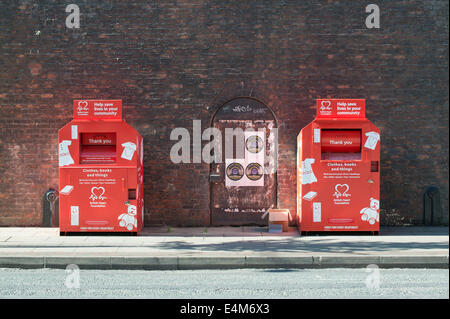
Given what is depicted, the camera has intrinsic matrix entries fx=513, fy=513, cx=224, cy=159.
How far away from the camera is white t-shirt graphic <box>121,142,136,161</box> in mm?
9391

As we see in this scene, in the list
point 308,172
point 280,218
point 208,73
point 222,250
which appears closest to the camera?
point 222,250

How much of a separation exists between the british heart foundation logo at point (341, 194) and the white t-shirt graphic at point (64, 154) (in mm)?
Result: 4839

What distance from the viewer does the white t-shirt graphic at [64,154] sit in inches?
368

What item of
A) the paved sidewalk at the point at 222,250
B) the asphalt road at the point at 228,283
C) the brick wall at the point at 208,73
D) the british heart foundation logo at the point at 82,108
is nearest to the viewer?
the asphalt road at the point at 228,283

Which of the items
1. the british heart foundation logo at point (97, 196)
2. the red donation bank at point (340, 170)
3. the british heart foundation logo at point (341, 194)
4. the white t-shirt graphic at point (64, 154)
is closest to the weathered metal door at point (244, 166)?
the red donation bank at point (340, 170)

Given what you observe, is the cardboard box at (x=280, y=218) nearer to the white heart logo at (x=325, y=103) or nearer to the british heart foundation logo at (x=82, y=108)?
the white heart logo at (x=325, y=103)

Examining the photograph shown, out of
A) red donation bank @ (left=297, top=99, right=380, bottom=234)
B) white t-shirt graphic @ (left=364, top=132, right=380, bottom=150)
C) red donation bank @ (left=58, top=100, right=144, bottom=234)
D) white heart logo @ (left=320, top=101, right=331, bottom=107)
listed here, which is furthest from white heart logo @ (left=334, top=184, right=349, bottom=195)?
red donation bank @ (left=58, top=100, right=144, bottom=234)

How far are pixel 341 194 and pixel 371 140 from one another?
112cm

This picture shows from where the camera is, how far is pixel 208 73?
10.7 m

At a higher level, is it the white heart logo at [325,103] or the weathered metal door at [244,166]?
the white heart logo at [325,103]

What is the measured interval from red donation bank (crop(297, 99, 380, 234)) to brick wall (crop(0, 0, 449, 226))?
4.38ft

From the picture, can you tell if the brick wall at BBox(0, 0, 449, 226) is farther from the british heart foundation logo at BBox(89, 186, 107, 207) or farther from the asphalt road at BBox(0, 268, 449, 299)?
the asphalt road at BBox(0, 268, 449, 299)

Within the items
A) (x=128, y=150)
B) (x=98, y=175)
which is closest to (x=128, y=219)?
(x=98, y=175)

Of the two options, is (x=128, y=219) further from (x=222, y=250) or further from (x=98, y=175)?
(x=222, y=250)
